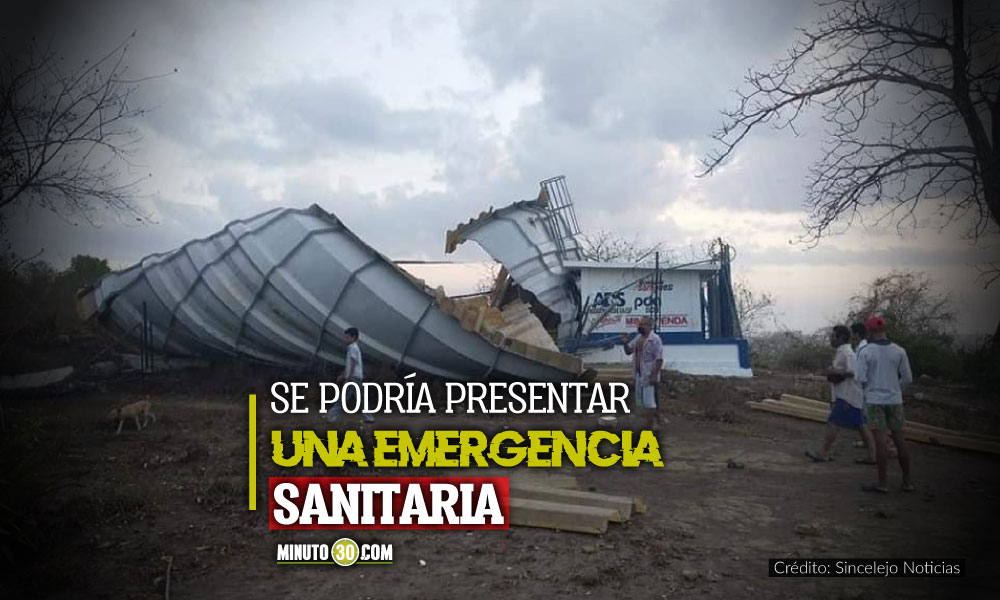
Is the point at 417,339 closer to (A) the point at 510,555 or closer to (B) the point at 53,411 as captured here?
(B) the point at 53,411

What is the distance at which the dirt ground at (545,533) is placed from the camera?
Answer: 434 centimetres

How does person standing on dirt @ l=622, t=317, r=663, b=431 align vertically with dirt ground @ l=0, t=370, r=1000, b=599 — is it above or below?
above

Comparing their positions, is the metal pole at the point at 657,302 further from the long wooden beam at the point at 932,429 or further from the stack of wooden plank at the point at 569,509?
the stack of wooden plank at the point at 569,509

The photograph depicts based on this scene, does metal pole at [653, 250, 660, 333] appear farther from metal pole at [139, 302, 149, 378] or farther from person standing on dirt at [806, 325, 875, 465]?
metal pole at [139, 302, 149, 378]

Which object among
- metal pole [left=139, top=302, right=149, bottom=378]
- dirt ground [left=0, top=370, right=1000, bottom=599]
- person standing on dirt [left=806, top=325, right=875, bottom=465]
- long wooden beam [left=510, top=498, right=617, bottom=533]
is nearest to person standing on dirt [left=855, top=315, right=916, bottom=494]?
dirt ground [left=0, top=370, right=1000, bottom=599]

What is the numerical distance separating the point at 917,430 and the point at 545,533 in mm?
6641

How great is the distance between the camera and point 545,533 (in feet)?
17.2

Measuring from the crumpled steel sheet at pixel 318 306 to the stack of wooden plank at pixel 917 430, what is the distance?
333 centimetres

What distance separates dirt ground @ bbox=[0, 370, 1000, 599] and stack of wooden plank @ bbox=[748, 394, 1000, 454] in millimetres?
165

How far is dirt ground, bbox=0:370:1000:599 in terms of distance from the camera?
4.34 meters

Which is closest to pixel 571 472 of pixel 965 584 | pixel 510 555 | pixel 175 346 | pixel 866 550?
pixel 510 555

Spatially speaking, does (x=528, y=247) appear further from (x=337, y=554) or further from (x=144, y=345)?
(x=337, y=554)

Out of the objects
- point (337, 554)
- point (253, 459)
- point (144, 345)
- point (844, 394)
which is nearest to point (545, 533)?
point (337, 554)

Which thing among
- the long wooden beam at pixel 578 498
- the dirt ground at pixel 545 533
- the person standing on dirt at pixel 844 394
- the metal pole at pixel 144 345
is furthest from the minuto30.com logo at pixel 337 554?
the metal pole at pixel 144 345
